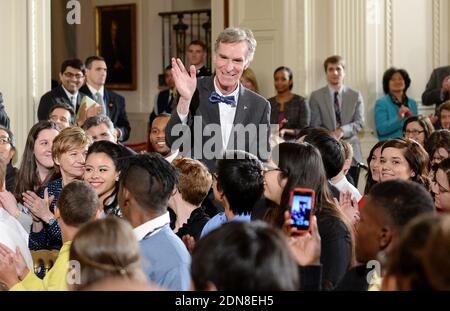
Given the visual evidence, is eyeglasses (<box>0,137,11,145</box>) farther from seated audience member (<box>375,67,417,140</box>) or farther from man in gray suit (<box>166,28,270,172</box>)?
seated audience member (<box>375,67,417,140</box>)

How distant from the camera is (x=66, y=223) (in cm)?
392

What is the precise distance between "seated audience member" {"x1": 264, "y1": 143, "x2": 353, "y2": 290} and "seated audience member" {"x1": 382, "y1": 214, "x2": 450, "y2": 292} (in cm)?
136

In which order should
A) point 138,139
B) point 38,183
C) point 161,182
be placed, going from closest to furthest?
1. point 161,182
2. point 38,183
3. point 138,139

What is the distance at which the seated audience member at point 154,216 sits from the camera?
3.36 metres

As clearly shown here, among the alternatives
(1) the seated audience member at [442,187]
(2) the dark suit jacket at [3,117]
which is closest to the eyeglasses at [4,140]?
(2) the dark suit jacket at [3,117]

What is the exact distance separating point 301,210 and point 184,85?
5.26 ft

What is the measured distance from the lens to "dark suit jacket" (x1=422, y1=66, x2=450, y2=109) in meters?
9.80

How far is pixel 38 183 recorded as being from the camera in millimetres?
5641

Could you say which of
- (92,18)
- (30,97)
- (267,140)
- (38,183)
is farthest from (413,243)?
(92,18)

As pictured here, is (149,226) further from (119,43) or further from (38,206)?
(119,43)

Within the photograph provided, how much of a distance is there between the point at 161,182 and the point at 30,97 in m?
4.72

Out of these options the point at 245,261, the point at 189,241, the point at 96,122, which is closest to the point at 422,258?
the point at 245,261

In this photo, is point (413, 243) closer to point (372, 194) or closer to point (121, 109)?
point (372, 194)

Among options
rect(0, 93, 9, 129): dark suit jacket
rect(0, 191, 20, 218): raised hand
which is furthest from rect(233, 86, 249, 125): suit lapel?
rect(0, 93, 9, 129): dark suit jacket
